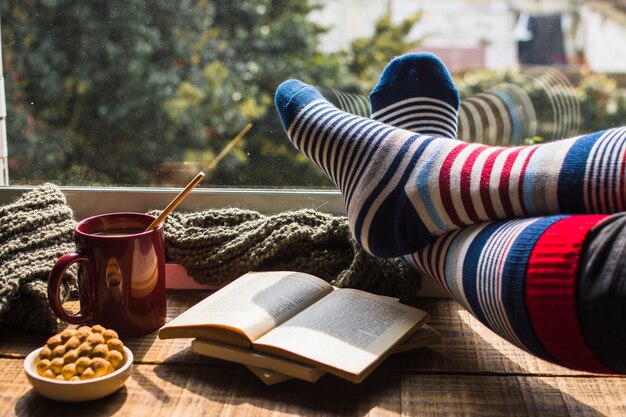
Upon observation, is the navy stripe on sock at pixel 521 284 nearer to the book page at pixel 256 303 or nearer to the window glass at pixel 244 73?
the book page at pixel 256 303

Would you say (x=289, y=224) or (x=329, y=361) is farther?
(x=289, y=224)

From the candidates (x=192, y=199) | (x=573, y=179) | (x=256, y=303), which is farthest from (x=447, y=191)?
(x=192, y=199)

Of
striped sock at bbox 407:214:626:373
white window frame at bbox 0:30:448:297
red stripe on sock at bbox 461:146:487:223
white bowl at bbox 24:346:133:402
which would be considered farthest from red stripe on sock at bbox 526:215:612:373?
white window frame at bbox 0:30:448:297

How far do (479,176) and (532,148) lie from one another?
6cm

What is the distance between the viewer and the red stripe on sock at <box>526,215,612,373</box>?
1.82 feet

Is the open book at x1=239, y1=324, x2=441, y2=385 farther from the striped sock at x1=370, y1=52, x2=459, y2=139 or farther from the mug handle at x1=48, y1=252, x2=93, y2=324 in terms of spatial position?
the striped sock at x1=370, y1=52, x2=459, y2=139

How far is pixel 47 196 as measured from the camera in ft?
2.94

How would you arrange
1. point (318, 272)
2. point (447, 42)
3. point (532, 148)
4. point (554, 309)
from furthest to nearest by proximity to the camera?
point (447, 42)
point (318, 272)
point (532, 148)
point (554, 309)

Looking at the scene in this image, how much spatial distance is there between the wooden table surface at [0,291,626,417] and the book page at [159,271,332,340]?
1.7 inches

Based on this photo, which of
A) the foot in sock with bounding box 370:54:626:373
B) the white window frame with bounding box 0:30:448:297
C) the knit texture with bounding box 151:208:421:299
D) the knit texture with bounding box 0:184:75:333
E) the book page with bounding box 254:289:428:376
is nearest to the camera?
A: the foot in sock with bounding box 370:54:626:373

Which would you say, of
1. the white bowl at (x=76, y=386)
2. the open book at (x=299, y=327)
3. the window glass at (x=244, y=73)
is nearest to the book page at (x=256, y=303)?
the open book at (x=299, y=327)

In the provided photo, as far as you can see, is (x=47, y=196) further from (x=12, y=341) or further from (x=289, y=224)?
(x=289, y=224)

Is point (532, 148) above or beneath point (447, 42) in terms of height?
beneath

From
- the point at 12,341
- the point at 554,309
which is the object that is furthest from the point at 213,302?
the point at 554,309
